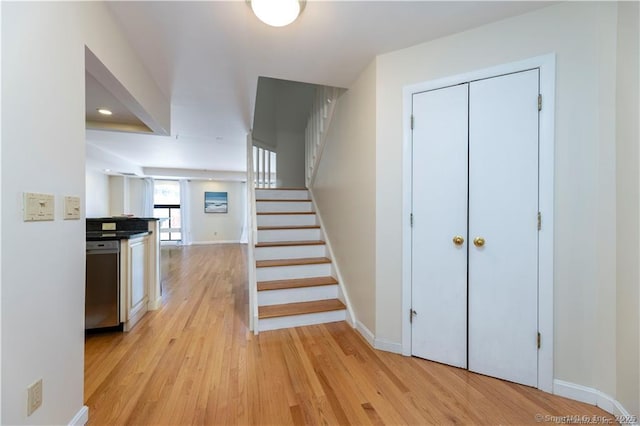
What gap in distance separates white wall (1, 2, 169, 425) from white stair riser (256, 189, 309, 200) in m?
2.60

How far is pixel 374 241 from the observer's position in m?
2.04

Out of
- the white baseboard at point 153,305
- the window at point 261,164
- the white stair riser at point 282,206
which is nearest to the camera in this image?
the white baseboard at point 153,305

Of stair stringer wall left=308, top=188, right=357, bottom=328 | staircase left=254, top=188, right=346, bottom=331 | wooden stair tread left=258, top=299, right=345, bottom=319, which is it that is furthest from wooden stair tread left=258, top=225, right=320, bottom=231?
wooden stair tread left=258, top=299, right=345, bottom=319

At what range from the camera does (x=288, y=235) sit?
3.22 meters

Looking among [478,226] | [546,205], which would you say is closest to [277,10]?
[478,226]

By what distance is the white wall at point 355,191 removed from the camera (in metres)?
2.10

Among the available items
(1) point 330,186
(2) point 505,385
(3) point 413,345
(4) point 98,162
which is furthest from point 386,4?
(4) point 98,162

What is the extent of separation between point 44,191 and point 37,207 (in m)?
0.08

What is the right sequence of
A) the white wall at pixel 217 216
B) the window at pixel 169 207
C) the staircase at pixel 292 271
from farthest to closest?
the white wall at pixel 217 216 < the window at pixel 169 207 < the staircase at pixel 292 271

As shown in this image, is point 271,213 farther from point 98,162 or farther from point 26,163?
point 98,162

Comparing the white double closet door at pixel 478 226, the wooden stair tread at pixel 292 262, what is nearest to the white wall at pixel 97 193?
the wooden stair tread at pixel 292 262

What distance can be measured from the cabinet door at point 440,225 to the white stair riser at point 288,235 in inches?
63.5

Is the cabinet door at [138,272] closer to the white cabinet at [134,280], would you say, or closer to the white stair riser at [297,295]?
the white cabinet at [134,280]

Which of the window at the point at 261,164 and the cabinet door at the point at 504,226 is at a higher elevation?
the window at the point at 261,164
